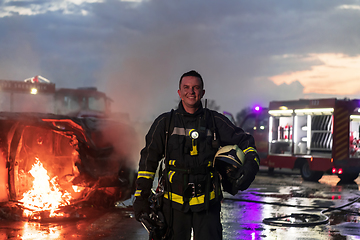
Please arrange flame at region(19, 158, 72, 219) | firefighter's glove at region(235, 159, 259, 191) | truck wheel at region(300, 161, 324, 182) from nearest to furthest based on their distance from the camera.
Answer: firefighter's glove at region(235, 159, 259, 191) → flame at region(19, 158, 72, 219) → truck wheel at region(300, 161, 324, 182)

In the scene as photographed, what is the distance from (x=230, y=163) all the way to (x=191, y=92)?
2.22 ft

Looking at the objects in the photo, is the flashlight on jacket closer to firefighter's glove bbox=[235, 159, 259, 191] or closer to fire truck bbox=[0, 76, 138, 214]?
firefighter's glove bbox=[235, 159, 259, 191]

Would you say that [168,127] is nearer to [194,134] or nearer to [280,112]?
[194,134]

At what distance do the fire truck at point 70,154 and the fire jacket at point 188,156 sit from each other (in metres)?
4.09

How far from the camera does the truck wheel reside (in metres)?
14.6

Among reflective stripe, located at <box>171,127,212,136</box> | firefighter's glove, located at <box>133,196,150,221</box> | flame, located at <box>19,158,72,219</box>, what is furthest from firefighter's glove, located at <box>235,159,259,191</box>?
flame, located at <box>19,158,72,219</box>

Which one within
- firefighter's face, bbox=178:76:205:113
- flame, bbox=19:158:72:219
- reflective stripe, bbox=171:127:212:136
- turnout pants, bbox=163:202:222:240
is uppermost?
firefighter's face, bbox=178:76:205:113

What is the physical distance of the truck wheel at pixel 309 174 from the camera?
1465 cm

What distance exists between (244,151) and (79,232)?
11.7 ft

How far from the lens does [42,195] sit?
8.50 metres

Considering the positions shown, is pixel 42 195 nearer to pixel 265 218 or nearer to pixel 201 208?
pixel 265 218

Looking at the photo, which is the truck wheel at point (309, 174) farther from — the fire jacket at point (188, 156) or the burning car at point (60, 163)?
the fire jacket at point (188, 156)

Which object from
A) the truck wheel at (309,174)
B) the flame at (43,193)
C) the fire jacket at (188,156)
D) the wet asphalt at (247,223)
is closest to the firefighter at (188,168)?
the fire jacket at (188,156)

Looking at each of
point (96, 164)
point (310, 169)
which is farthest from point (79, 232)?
point (310, 169)
